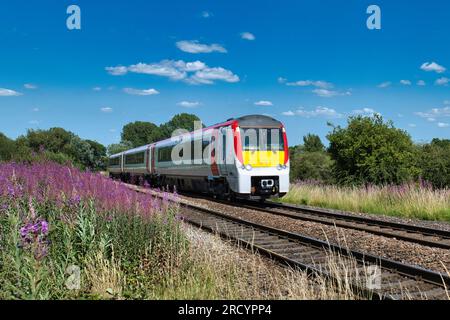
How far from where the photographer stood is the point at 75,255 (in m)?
6.12

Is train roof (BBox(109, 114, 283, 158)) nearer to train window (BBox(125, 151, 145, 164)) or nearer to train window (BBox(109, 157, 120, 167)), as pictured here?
train window (BBox(125, 151, 145, 164))

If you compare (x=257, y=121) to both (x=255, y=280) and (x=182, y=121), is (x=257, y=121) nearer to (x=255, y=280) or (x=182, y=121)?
(x=255, y=280)

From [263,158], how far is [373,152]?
7.02 m

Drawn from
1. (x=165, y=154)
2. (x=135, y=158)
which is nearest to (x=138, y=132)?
(x=135, y=158)

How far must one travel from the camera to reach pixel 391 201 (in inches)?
597

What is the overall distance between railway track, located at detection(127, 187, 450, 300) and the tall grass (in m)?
5.59

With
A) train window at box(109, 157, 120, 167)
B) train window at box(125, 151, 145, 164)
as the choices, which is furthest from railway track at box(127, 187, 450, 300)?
train window at box(109, 157, 120, 167)

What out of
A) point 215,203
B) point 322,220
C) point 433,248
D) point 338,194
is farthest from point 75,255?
point 338,194

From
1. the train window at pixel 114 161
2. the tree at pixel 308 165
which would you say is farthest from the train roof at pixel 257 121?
the train window at pixel 114 161

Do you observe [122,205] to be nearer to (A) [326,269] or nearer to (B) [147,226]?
(B) [147,226]

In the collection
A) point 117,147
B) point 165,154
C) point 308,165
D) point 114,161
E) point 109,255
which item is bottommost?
point 109,255
